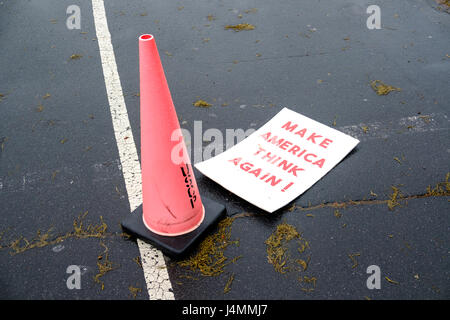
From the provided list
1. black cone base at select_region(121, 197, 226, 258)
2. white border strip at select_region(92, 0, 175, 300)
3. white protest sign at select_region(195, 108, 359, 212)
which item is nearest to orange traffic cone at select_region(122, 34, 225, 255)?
black cone base at select_region(121, 197, 226, 258)

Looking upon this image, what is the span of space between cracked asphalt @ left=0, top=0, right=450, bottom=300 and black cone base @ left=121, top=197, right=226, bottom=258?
90 mm

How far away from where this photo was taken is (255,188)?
2.88 metres

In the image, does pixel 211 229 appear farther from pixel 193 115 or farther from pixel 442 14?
pixel 442 14

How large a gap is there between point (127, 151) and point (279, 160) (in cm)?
120

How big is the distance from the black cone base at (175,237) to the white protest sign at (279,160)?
0.83 ft

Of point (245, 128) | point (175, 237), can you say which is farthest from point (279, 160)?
point (175, 237)

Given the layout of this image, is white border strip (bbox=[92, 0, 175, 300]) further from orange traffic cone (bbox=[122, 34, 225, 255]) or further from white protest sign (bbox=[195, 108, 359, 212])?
white protest sign (bbox=[195, 108, 359, 212])

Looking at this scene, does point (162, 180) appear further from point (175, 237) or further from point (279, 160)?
point (279, 160)

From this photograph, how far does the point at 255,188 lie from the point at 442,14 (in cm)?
361

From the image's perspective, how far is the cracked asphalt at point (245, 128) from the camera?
7.82 feet

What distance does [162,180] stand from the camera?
2422 mm

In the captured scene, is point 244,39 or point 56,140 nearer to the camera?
point 56,140

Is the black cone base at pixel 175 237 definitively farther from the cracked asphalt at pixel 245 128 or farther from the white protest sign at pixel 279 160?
the white protest sign at pixel 279 160

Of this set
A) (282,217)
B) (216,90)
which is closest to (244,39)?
(216,90)
